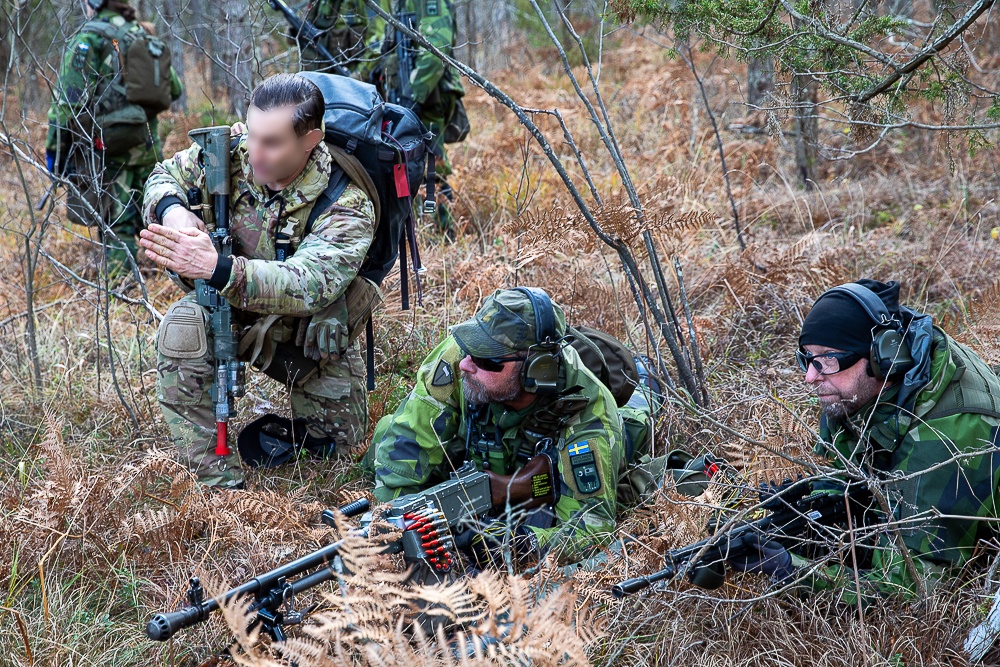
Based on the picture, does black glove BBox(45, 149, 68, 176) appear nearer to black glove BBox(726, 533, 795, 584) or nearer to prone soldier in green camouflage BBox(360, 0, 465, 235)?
prone soldier in green camouflage BBox(360, 0, 465, 235)

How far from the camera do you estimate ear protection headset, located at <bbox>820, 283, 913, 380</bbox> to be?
10.2 ft

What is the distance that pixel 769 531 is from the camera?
9.74ft

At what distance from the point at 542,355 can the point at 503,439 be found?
0.47m

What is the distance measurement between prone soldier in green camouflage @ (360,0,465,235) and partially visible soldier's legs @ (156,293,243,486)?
9.89 ft

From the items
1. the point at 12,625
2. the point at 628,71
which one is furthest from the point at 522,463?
the point at 628,71

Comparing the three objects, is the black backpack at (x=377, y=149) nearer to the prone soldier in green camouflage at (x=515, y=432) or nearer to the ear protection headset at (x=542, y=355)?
the prone soldier in green camouflage at (x=515, y=432)

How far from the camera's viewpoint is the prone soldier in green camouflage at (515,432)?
3500mm

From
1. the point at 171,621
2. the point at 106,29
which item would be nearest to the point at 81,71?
the point at 106,29

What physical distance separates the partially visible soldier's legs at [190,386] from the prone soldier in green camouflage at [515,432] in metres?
0.81

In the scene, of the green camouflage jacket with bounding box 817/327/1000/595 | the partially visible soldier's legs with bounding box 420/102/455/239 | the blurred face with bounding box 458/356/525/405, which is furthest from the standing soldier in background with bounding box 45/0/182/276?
the green camouflage jacket with bounding box 817/327/1000/595

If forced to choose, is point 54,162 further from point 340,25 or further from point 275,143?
point 275,143

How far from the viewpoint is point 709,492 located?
9.80 feet

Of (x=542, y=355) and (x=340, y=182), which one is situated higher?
(x=340, y=182)

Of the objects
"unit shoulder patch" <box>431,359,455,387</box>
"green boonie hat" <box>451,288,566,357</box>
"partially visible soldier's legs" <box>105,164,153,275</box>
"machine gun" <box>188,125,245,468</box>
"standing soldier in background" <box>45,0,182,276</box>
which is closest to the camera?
"green boonie hat" <box>451,288,566,357</box>
